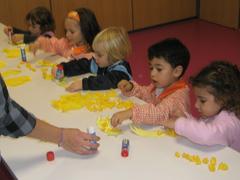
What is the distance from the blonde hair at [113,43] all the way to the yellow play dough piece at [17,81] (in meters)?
0.46

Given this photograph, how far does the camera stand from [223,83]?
1.63 m

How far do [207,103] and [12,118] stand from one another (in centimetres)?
83

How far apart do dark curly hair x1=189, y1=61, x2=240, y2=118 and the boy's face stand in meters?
0.28

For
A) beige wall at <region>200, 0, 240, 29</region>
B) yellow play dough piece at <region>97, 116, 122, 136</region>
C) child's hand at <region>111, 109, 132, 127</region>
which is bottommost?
beige wall at <region>200, 0, 240, 29</region>

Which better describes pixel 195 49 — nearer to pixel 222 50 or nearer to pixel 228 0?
pixel 222 50

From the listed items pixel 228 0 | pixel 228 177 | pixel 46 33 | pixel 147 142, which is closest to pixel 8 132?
pixel 147 142

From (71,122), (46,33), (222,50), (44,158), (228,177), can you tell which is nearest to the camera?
(228,177)

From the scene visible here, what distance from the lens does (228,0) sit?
227 inches

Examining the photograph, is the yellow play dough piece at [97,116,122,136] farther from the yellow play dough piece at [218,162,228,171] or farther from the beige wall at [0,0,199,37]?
the beige wall at [0,0,199,37]

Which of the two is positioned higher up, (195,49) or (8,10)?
(8,10)

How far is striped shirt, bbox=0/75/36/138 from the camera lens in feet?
4.23

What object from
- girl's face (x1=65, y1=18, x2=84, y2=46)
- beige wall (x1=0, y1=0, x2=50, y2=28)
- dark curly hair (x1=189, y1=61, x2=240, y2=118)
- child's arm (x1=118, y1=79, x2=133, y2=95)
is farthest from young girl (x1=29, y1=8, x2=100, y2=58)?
beige wall (x1=0, y1=0, x2=50, y2=28)

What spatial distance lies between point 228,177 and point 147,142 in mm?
360

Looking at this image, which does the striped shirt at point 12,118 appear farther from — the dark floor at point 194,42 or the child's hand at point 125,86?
the dark floor at point 194,42
